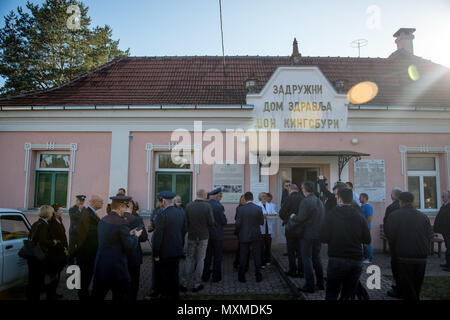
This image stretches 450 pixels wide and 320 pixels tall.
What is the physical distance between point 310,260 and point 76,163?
735cm

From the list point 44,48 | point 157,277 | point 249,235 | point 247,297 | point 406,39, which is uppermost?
point 44,48

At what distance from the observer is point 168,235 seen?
4.74 metres

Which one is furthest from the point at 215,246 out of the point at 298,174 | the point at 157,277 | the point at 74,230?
the point at 298,174

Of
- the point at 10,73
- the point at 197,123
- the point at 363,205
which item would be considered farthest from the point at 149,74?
the point at 10,73

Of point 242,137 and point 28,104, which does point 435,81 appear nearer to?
point 242,137

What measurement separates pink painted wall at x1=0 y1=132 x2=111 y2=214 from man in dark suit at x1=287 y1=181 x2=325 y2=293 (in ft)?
20.0

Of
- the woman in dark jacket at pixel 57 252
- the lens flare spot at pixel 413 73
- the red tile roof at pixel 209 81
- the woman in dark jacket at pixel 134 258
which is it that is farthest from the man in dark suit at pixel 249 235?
the lens flare spot at pixel 413 73

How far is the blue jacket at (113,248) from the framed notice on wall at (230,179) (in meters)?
4.99

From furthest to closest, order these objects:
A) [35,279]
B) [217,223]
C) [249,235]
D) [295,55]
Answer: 1. [295,55]
2. [217,223]
3. [249,235]
4. [35,279]

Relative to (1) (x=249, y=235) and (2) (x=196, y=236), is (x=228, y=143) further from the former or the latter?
(2) (x=196, y=236)

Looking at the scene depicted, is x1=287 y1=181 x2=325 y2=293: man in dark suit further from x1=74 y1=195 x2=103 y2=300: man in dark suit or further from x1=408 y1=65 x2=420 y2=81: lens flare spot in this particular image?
x1=408 y1=65 x2=420 y2=81: lens flare spot

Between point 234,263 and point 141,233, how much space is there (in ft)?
10.5

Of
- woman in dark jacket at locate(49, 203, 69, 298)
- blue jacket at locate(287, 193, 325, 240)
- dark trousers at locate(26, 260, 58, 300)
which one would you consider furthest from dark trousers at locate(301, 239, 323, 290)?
dark trousers at locate(26, 260, 58, 300)

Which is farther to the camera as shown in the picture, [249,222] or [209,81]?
[209,81]
